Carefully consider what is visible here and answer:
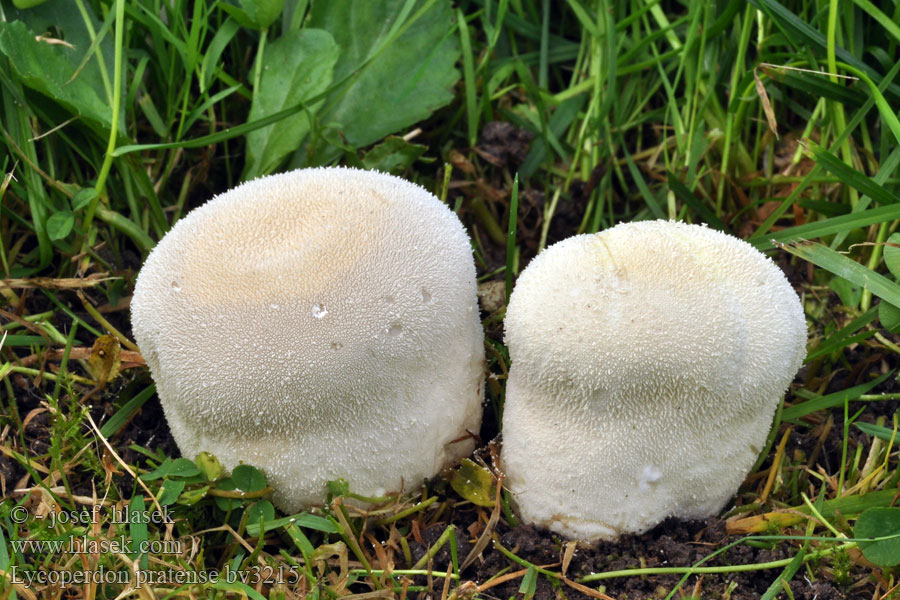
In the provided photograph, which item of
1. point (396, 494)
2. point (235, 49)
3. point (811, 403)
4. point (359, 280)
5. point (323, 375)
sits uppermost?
point (235, 49)

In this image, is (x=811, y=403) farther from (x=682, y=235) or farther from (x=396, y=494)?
(x=396, y=494)

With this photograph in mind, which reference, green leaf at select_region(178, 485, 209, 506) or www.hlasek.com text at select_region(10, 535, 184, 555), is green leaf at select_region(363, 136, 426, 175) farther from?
www.hlasek.com text at select_region(10, 535, 184, 555)

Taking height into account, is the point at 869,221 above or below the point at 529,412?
above

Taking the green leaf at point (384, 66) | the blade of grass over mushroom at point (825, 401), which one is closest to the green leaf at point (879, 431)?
the blade of grass over mushroom at point (825, 401)

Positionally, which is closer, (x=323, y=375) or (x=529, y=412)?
(x=323, y=375)

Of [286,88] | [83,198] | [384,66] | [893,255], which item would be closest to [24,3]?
[83,198]

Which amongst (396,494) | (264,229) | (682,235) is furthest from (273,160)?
(682,235)

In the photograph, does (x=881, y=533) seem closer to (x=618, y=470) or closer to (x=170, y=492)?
(x=618, y=470)
